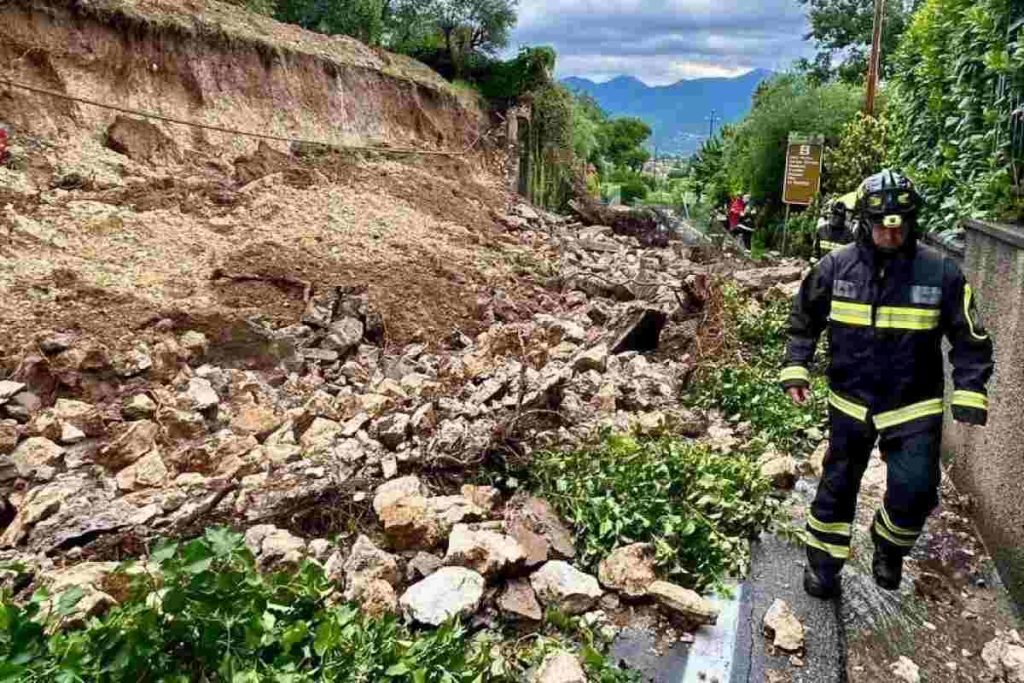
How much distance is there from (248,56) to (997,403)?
12.3 metres

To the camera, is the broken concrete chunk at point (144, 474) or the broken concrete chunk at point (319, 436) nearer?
the broken concrete chunk at point (144, 474)

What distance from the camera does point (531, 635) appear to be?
2.68m

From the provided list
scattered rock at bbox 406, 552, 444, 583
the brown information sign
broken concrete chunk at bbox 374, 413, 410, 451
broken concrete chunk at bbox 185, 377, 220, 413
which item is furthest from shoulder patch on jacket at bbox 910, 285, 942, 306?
the brown information sign

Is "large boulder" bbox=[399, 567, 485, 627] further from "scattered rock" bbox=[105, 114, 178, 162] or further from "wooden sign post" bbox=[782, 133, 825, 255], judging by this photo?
"wooden sign post" bbox=[782, 133, 825, 255]

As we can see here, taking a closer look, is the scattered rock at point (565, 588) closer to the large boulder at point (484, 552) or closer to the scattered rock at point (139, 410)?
the large boulder at point (484, 552)

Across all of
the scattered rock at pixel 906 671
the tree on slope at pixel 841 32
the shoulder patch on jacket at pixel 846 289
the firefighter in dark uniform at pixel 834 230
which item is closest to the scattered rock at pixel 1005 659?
the scattered rock at pixel 906 671

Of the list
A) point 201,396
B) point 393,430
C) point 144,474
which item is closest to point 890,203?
point 393,430

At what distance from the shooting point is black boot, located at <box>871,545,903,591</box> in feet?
10.1

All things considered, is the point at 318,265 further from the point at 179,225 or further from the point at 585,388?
the point at 585,388

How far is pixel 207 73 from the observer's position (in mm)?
12023

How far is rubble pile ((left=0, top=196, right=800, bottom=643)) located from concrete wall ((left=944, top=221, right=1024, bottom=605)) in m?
1.43

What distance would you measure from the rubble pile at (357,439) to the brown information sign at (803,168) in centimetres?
640

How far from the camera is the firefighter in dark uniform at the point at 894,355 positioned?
9.11 ft

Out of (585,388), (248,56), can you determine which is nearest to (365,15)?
(248,56)
